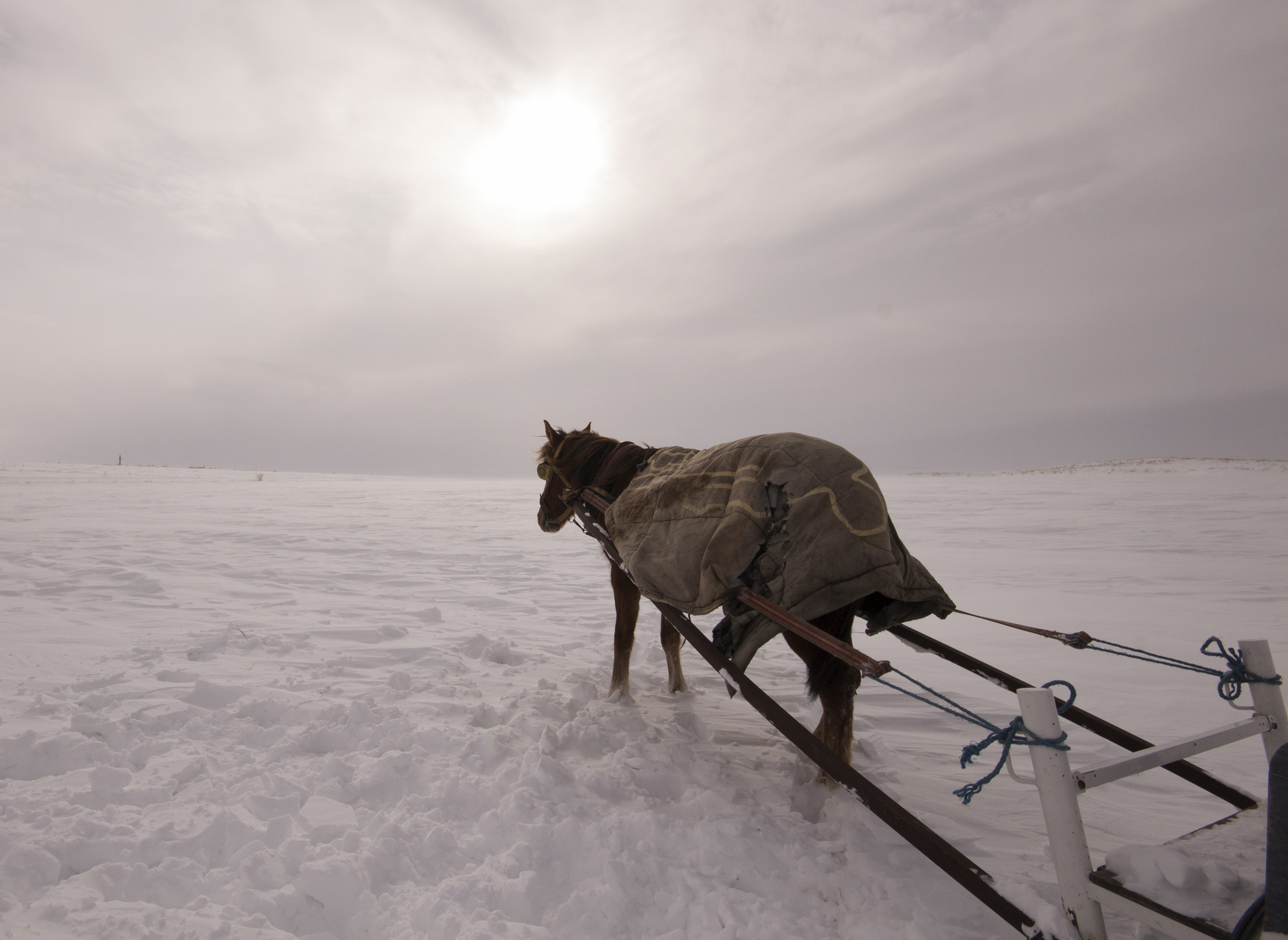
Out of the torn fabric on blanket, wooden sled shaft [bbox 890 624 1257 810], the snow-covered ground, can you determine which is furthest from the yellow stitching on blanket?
the snow-covered ground

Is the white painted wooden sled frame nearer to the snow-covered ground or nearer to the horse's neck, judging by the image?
the snow-covered ground

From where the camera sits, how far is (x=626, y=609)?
401cm

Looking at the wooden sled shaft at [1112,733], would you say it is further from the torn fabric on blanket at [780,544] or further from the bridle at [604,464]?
the bridle at [604,464]

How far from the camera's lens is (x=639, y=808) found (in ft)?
8.53

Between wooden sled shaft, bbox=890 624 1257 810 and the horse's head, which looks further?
the horse's head

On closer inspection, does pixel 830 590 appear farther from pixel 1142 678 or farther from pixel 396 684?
pixel 1142 678

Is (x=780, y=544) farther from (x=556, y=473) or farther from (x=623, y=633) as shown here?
(x=556, y=473)

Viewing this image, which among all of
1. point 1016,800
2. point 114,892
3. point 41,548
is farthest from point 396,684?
point 41,548

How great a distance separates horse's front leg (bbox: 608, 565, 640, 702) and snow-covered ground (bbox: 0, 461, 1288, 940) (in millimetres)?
169

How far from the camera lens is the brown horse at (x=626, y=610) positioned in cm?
272

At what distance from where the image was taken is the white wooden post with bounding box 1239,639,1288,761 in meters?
1.93

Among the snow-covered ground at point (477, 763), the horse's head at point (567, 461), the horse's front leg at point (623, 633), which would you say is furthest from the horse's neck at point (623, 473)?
the snow-covered ground at point (477, 763)

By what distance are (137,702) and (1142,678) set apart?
6.67 meters

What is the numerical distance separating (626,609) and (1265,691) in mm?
3057
